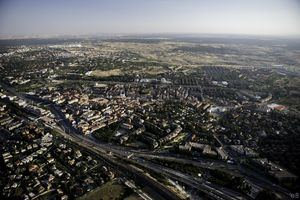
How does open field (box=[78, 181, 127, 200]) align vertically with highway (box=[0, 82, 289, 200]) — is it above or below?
above

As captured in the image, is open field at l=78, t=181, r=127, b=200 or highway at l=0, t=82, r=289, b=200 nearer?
open field at l=78, t=181, r=127, b=200

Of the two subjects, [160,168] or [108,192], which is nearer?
[108,192]

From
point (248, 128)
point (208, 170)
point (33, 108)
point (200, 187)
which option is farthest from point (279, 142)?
point (33, 108)

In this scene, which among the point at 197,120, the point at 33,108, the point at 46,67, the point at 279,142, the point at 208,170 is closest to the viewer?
the point at 208,170

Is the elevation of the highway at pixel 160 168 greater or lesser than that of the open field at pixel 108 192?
lesser

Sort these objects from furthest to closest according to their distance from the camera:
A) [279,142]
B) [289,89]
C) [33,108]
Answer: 1. [289,89]
2. [33,108]
3. [279,142]

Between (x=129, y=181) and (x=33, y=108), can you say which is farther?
(x=33, y=108)

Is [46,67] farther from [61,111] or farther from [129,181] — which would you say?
[129,181]

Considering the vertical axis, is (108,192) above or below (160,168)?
above

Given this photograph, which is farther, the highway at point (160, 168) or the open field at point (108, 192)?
the highway at point (160, 168)
